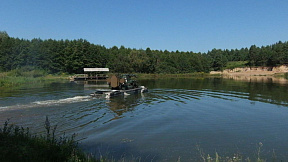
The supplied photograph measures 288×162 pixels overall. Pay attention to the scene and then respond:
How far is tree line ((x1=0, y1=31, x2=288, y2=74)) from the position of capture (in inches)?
3595

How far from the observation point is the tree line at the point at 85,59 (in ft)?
300

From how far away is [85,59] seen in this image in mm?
98750

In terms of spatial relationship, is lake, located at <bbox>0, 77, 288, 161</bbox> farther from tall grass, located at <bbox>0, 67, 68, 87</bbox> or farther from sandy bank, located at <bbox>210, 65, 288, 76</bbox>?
sandy bank, located at <bbox>210, 65, 288, 76</bbox>

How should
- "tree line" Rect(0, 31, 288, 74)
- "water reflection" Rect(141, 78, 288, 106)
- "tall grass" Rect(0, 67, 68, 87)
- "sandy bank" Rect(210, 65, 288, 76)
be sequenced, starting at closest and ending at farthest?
"water reflection" Rect(141, 78, 288, 106)
"tall grass" Rect(0, 67, 68, 87)
"tree line" Rect(0, 31, 288, 74)
"sandy bank" Rect(210, 65, 288, 76)

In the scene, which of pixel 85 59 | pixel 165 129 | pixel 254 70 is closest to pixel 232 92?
pixel 165 129

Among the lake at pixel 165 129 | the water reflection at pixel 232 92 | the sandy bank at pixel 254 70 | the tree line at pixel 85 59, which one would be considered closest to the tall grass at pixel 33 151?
the lake at pixel 165 129

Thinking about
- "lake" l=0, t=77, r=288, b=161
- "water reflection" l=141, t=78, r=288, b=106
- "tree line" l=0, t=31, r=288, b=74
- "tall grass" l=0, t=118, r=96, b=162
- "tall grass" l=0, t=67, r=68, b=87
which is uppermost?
"tree line" l=0, t=31, r=288, b=74

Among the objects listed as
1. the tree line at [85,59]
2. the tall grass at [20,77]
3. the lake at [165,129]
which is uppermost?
the tree line at [85,59]

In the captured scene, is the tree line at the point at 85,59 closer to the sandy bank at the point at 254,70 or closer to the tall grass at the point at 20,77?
the sandy bank at the point at 254,70

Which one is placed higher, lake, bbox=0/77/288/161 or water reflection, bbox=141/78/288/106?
water reflection, bbox=141/78/288/106

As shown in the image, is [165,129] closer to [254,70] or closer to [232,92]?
[232,92]

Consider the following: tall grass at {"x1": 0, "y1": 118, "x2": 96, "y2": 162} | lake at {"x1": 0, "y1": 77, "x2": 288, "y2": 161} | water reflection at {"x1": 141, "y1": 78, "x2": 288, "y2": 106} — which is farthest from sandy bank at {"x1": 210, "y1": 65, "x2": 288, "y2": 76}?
tall grass at {"x1": 0, "y1": 118, "x2": 96, "y2": 162}

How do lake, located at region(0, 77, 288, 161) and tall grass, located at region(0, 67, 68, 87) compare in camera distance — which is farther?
tall grass, located at region(0, 67, 68, 87)

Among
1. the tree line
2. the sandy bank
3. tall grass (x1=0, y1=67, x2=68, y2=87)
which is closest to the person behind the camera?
tall grass (x1=0, y1=67, x2=68, y2=87)
